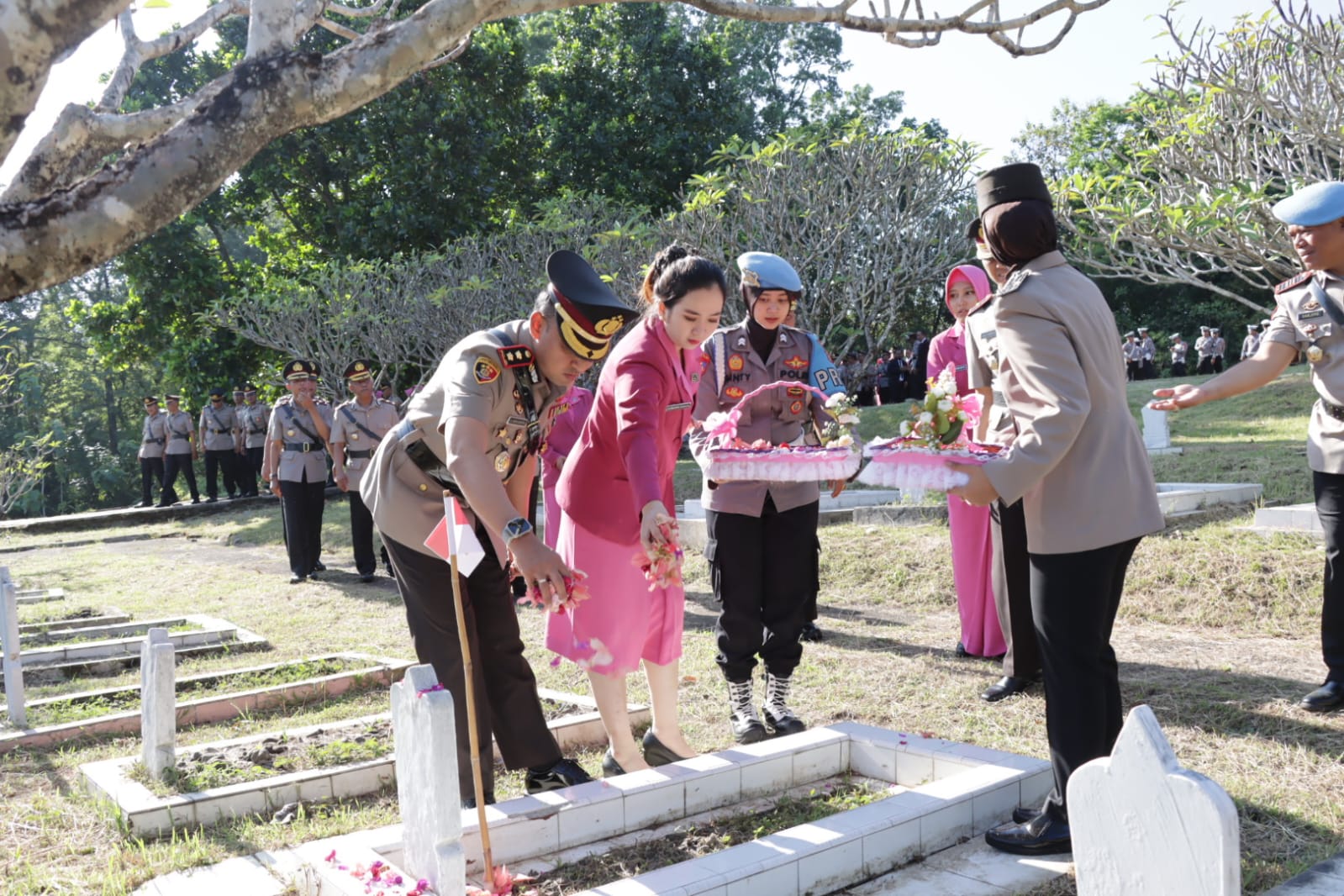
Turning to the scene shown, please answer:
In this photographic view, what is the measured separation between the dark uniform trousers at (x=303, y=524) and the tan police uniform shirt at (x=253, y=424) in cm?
952

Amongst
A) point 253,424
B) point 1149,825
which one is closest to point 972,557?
point 1149,825

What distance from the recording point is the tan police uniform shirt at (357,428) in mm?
10758

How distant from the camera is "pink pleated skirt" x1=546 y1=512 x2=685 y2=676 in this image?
4.12 metres

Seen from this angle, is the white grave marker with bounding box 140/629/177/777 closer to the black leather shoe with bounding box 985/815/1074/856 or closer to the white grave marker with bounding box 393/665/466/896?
the white grave marker with bounding box 393/665/466/896

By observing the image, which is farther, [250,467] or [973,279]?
[250,467]

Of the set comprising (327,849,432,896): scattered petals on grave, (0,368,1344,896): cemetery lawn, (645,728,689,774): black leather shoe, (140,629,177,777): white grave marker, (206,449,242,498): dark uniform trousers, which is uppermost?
(206,449,242,498): dark uniform trousers

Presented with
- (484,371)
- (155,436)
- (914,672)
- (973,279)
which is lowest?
(914,672)

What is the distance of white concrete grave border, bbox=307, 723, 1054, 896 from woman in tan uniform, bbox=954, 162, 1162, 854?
0.27 m

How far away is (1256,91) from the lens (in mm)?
8453

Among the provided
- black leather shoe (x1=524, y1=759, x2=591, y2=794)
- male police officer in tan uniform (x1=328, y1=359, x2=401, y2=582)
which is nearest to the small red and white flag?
black leather shoe (x1=524, y1=759, x2=591, y2=794)

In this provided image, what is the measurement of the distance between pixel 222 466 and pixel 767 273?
18.6m

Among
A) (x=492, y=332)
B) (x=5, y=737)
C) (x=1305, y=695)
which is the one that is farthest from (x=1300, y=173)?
(x=5, y=737)

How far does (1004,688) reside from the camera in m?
5.26

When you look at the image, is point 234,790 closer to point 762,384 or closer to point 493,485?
point 493,485
